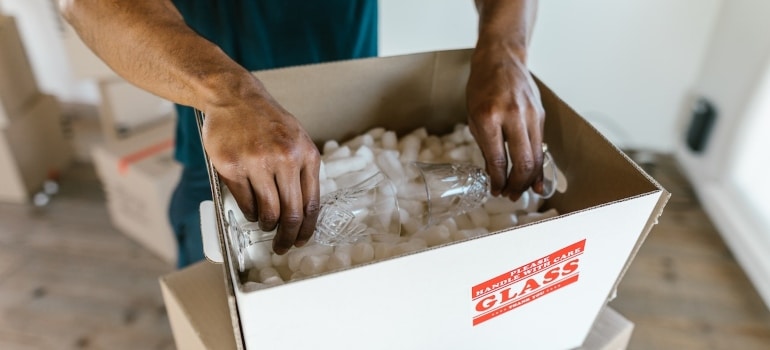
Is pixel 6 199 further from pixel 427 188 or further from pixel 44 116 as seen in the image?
pixel 427 188

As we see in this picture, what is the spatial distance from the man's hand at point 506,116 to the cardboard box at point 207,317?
0.18 meters

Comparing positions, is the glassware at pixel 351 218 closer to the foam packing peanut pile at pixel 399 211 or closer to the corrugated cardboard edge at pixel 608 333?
the foam packing peanut pile at pixel 399 211

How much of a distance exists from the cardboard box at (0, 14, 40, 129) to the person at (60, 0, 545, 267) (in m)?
0.98

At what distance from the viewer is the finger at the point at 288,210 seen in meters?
0.55

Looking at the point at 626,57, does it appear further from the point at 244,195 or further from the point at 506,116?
the point at 244,195

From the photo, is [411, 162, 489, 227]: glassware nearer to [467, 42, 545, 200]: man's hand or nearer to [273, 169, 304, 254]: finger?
[467, 42, 545, 200]: man's hand

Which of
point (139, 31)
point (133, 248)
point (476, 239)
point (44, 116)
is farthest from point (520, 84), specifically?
point (44, 116)

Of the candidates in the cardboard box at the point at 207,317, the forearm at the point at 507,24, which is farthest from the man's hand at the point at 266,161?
the forearm at the point at 507,24

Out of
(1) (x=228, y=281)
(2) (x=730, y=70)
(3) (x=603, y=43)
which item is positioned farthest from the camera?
(3) (x=603, y=43)

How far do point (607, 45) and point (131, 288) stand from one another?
1.48m

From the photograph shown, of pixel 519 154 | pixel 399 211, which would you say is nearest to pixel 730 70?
pixel 519 154

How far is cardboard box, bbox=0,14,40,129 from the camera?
1.68 metres

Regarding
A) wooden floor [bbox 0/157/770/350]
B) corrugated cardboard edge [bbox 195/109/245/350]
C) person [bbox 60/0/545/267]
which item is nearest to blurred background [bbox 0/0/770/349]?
wooden floor [bbox 0/157/770/350]

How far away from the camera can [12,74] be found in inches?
67.2
